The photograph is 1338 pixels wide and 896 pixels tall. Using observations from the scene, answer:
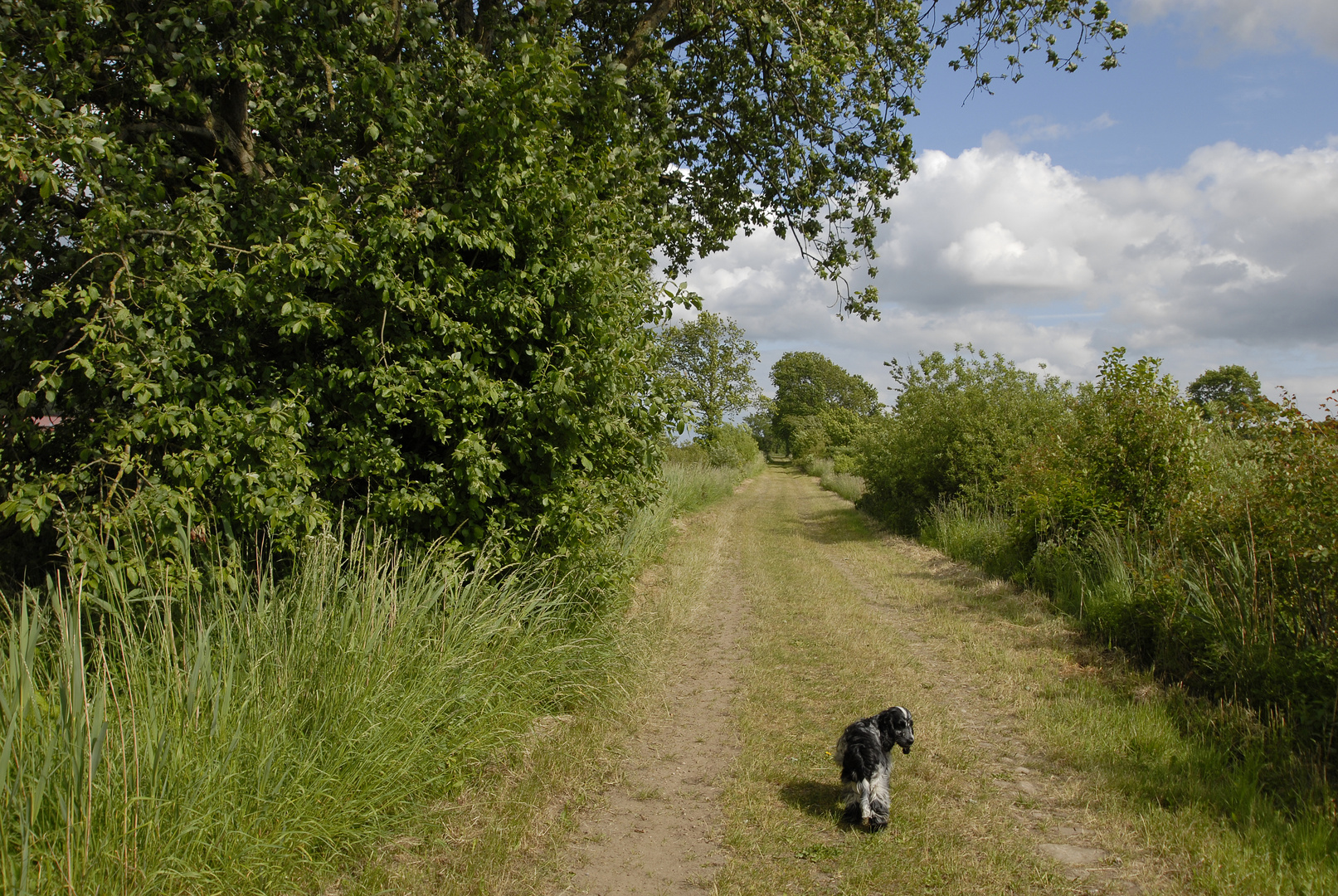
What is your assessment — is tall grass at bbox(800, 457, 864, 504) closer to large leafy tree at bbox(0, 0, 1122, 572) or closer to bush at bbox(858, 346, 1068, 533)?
bush at bbox(858, 346, 1068, 533)

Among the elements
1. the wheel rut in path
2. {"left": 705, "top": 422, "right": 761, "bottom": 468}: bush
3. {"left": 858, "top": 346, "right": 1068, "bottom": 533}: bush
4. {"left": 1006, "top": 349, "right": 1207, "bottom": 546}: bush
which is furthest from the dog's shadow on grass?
{"left": 705, "top": 422, "right": 761, "bottom": 468}: bush

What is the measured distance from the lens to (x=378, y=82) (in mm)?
5863

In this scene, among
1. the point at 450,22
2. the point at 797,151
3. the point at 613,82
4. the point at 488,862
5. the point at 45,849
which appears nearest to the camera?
the point at 45,849

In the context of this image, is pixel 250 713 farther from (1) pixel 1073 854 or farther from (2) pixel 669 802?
(1) pixel 1073 854

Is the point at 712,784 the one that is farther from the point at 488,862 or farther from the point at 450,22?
the point at 450,22

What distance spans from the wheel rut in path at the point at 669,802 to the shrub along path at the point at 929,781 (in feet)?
0.05

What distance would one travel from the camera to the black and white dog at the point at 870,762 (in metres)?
4.31

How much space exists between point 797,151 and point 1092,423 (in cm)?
526

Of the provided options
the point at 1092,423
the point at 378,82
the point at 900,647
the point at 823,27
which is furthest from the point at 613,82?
the point at 1092,423

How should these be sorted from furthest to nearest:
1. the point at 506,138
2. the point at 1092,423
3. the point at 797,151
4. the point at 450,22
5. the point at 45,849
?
the point at 797,151, the point at 1092,423, the point at 450,22, the point at 506,138, the point at 45,849

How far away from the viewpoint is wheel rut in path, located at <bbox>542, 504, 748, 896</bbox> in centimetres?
389

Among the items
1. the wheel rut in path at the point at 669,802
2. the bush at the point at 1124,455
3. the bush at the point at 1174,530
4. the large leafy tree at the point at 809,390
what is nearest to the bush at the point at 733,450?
the bush at the point at 1174,530

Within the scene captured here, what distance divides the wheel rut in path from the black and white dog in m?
0.79

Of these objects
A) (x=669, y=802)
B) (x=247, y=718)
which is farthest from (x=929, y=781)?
(x=247, y=718)
